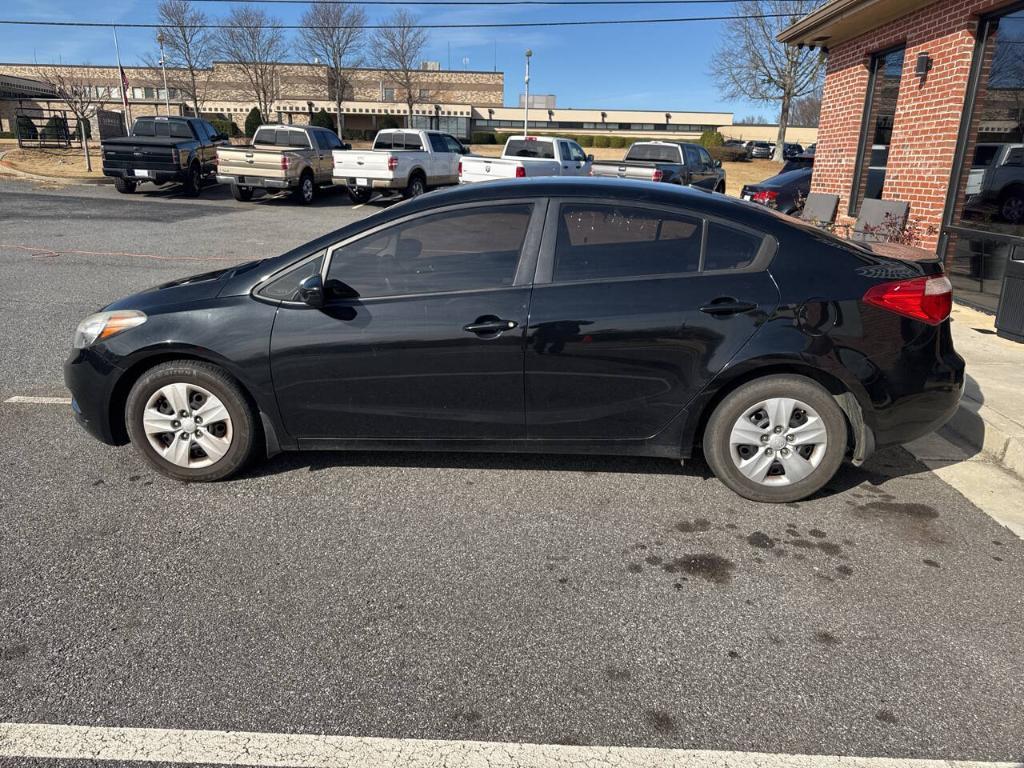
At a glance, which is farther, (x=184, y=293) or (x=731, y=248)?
(x=184, y=293)

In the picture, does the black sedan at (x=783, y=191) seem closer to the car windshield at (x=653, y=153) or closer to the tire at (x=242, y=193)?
the car windshield at (x=653, y=153)

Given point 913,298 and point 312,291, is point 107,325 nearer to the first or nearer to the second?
point 312,291

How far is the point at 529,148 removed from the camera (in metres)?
20.5

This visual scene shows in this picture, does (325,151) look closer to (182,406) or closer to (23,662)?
(182,406)

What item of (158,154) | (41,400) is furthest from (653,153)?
(41,400)

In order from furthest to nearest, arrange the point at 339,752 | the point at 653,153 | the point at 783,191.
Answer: the point at 653,153
the point at 783,191
the point at 339,752

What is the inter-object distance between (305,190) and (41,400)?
1670 cm

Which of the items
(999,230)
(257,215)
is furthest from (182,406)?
(257,215)

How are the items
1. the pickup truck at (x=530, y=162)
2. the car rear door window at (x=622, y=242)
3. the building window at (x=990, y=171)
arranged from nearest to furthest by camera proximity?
the car rear door window at (x=622, y=242) → the building window at (x=990, y=171) → the pickup truck at (x=530, y=162)

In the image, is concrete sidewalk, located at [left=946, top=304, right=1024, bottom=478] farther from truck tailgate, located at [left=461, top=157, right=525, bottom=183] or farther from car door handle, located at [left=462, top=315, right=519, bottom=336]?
truck tailgate, located at [left=461, top=157, right=525, bottom=183]

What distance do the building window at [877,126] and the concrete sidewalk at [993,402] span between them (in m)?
4.94

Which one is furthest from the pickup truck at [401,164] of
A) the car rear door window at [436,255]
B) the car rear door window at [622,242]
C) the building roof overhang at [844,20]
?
the car rear door window at [622,242]

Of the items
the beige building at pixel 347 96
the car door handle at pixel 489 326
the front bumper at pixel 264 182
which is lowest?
the car door handle at pixel 489 326

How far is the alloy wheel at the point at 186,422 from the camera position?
159 inches
